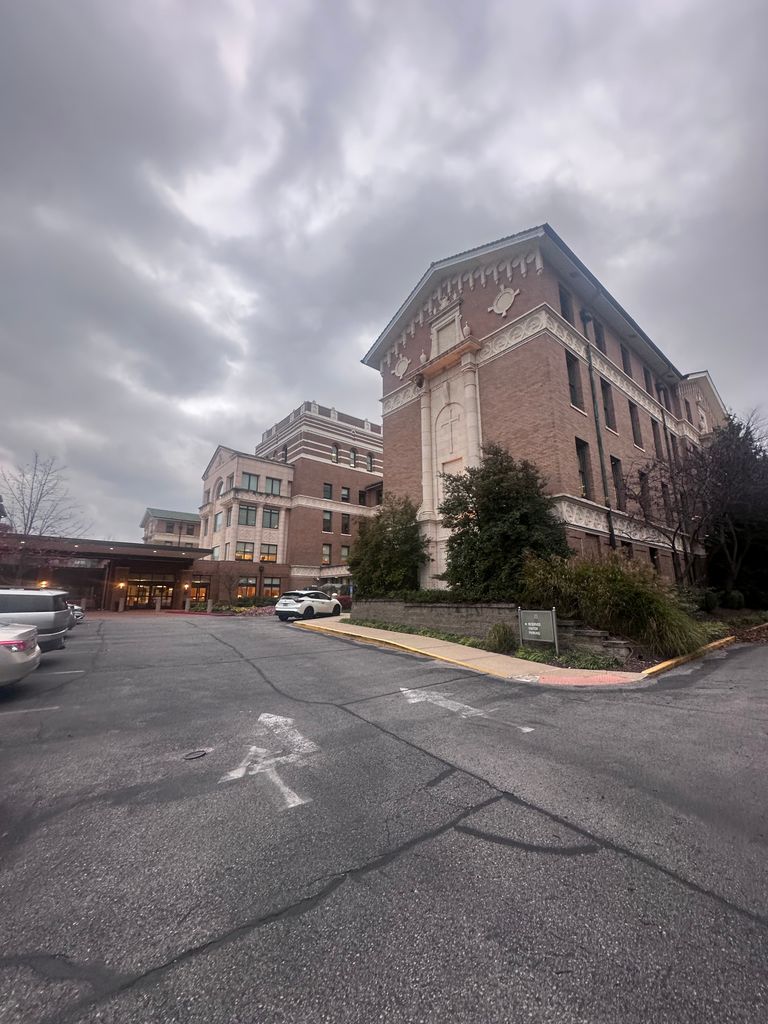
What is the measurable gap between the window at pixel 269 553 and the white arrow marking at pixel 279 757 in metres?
37.7

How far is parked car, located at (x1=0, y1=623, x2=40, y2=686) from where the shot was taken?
21.4 ft

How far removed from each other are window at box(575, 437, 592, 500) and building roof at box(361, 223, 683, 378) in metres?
8.17

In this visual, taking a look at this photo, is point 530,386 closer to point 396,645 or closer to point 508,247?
point 508,247

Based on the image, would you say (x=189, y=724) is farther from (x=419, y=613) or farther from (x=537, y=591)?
(x=419, y=613)

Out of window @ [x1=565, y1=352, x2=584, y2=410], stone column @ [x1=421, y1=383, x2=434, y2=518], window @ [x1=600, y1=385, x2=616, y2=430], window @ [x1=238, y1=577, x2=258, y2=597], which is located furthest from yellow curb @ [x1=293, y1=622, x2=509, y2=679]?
window @ [x1=238, y1=577, x2=258, y2=597]

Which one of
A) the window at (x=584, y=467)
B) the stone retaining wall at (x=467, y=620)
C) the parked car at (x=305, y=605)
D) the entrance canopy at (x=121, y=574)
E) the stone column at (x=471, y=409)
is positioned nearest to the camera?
the stone retaining wall at (x=467, y=620)

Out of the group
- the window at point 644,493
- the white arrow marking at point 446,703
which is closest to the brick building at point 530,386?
the window at point 644,493

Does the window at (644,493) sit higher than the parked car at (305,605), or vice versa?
the window at (644,493)

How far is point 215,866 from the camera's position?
2.68 meters

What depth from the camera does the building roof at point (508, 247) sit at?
18.3m

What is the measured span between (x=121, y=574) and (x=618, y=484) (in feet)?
123

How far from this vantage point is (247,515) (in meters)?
41.9

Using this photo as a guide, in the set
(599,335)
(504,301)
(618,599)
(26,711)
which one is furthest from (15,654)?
(599,335)

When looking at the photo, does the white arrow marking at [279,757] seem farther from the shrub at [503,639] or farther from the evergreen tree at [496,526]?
the evergreen tree at [496,526]
